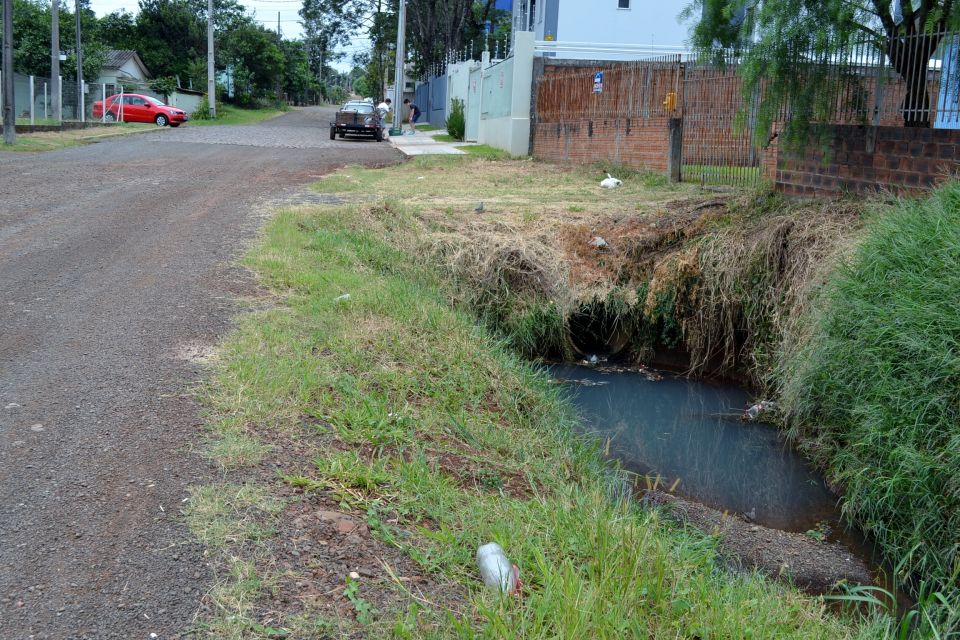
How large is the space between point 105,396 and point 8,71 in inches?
677

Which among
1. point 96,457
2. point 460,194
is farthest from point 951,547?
point 460,194

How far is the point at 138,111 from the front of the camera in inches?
1389

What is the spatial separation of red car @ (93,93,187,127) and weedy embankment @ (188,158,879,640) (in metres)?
29.7

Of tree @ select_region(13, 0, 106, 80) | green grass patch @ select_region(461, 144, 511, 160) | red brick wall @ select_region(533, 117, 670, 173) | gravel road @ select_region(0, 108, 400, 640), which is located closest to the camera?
gravel road @ select_region(0, 108, 400, 640)

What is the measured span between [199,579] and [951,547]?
4024 millimetres

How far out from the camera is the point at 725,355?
30.1 feet

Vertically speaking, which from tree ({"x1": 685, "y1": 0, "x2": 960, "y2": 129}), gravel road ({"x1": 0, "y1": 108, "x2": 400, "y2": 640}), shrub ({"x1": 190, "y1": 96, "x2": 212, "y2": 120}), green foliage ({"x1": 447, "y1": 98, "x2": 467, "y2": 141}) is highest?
shrub ({"x1": 190, "y1": 96, "x2": 212, "y2": 120})

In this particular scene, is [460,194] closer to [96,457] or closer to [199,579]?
[96,457]

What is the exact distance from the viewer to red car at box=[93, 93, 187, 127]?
34781 millimetres

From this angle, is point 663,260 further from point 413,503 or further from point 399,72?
point 399,72

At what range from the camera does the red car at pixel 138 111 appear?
114ft

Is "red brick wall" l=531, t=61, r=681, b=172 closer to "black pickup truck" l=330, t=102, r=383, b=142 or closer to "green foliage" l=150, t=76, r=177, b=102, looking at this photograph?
"black pickup truck" l=330, t=102, r=383, b=142

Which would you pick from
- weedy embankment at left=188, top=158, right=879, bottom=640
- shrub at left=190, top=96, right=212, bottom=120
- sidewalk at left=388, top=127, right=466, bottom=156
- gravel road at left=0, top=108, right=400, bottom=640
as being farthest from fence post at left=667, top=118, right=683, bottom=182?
shrub at left=190, top=96, right=212, bottom=120

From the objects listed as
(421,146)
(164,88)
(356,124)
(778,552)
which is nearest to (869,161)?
(778,552)
